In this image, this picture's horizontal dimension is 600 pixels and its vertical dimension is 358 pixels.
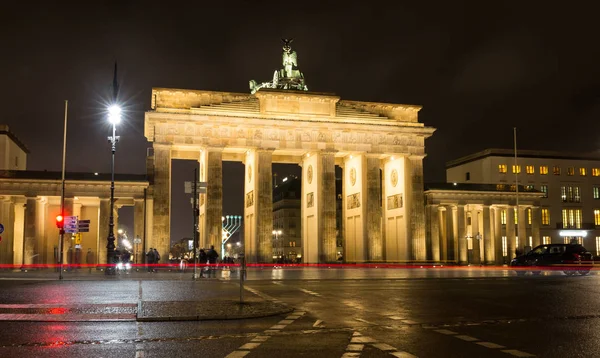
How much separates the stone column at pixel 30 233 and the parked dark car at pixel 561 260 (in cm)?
4207

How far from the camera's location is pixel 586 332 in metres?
12.9

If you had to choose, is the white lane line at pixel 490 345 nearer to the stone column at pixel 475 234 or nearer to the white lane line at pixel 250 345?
the white lane line at pixel 250 345

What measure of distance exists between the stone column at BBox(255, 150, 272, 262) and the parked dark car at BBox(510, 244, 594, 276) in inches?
953

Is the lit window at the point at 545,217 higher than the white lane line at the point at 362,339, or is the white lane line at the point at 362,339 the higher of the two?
the lit window at the point at 545,217

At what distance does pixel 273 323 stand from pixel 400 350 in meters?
4.41

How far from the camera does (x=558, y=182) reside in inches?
3674

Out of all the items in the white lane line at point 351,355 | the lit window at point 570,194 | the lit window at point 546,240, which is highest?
the lit window at point 570,194

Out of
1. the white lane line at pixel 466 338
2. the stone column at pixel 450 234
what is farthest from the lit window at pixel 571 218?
the white lane line at pixel 466 338

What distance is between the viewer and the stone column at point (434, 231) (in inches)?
2766

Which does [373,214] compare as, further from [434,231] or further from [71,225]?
[71,225]

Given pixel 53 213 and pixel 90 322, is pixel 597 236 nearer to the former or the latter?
pixel 53 213

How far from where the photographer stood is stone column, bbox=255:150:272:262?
6253cm

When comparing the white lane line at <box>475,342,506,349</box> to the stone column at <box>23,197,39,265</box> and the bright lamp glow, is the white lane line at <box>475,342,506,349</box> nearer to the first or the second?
the bright lamp glow

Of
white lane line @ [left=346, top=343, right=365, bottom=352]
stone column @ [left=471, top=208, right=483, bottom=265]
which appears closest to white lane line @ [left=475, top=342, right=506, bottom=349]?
white lane line @ [left=346, top=343, right=365, bottom=352]
